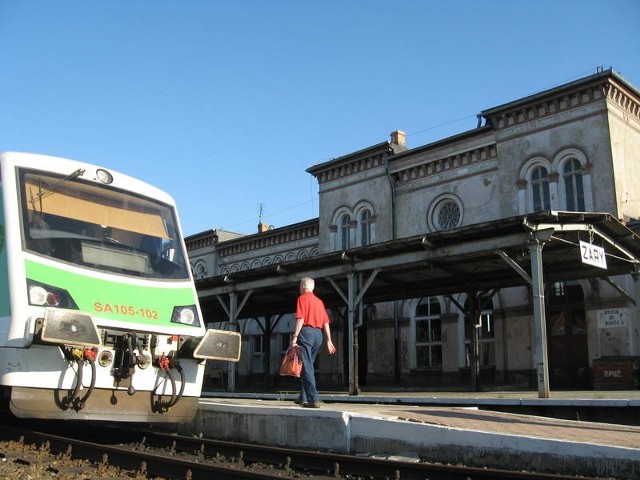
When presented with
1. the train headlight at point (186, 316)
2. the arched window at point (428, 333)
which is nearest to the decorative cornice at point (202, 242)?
the arched window at point (428, 333)

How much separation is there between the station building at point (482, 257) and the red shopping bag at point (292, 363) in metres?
6.02

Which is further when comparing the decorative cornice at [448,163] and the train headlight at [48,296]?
the decorative cornice at [448,163]

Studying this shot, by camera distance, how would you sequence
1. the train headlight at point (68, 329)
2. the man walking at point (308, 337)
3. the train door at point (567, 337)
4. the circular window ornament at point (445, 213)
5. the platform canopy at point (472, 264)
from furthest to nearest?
1. the circular window ornament at point (445, 213)
2. the train door at point (567, 337)
3. the platform canopy at point (472, 264)
4. the man walking at point (308, 337)
5. the train headlight at point (68, 329)

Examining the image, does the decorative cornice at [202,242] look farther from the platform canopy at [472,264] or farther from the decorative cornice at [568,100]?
the decorative cornice at [568,100]

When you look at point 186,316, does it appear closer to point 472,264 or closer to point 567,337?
point 472,264

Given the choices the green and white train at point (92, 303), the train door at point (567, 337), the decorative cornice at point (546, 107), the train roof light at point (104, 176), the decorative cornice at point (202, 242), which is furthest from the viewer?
the decorative cornice at point (202, 242)

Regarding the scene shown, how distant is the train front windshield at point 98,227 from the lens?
6.69 m

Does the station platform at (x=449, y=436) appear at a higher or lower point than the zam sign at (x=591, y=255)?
lower

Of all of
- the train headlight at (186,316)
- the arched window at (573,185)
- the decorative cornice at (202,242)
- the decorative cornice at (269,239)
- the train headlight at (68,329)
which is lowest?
the train headlight at (68,329)

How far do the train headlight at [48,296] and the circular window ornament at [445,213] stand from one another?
17111mm

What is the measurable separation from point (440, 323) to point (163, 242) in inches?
619

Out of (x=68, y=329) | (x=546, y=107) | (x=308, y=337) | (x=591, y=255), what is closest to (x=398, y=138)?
(x=546, y=107)

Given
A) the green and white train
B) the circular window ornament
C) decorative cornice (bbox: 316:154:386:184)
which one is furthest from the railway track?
decorative cornice (bbox: 316:154:386:184)

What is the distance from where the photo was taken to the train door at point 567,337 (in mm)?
18047
